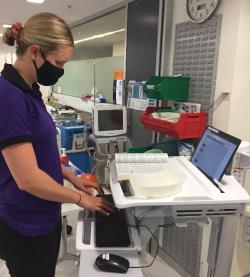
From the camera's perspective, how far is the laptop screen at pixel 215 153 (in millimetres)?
1126

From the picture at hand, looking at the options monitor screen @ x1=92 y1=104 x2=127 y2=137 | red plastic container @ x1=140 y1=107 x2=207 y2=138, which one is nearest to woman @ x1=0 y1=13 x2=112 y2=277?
red plastic container @ x1=140 y1=107 x2=207 y2=138

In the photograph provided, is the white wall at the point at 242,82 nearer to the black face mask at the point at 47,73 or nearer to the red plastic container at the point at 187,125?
the red plastic container at the point at 187,125

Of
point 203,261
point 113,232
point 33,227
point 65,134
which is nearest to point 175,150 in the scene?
point 203,261

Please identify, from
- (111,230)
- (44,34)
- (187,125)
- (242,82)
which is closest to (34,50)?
(44,34)

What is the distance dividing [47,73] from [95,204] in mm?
527

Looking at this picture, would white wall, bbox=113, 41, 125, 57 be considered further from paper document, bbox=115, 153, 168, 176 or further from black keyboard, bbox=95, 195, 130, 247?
black keyboard, bbox=95, 195, 130, 247

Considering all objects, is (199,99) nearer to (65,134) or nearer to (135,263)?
(135,263)

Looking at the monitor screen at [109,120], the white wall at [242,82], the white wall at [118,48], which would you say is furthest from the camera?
the white wall at [118,48]

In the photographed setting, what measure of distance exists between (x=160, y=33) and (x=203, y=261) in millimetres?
1781

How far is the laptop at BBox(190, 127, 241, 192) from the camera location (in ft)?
3.69

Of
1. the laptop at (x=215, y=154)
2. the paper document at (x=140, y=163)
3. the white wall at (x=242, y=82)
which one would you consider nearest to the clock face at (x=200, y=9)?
the white wall at (x=242, y=82)

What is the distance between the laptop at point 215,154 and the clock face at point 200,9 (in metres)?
0.97

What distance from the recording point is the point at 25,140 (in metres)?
0.96

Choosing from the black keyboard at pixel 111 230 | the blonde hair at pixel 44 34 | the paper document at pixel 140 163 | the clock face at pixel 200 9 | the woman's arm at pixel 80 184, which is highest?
the clock face at pixel 200 9
